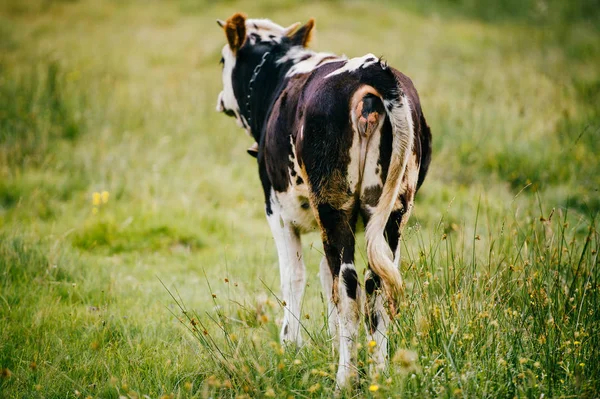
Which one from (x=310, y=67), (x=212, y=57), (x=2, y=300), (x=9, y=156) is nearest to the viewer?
(x=310, y=67)

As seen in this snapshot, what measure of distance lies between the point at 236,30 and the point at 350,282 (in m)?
2.31

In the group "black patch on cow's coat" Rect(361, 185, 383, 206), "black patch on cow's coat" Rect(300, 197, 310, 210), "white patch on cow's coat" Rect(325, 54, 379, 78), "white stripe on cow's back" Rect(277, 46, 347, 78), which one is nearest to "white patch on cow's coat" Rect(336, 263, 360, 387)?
"black patch on cow's coat" Rect(361, 185, 383, 206)

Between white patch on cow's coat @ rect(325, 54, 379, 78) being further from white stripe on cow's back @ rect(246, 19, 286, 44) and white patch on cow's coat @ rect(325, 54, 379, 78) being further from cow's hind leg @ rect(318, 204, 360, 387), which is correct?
white stripe on cow's back @ rect(246, 19, 286, 44)

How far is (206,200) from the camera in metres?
7.02

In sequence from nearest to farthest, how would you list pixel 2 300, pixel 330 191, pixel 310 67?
pixel 330 191 → pixel 310 67 → pixel 2 300

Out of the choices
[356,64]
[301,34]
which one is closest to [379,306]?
[356,64]

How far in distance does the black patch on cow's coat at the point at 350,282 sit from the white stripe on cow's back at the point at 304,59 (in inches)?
56.9

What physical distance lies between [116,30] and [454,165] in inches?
453

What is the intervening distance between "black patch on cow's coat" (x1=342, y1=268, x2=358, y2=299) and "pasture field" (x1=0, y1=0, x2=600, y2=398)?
270mm

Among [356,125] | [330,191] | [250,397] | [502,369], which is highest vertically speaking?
[356,125]

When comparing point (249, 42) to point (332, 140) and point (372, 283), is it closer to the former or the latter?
point (332, 140)

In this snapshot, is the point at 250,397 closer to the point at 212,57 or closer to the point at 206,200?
the point at 206,200

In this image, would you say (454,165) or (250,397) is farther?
(454,165)

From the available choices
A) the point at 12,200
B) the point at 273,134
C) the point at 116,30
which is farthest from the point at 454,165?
the point at 116,30
